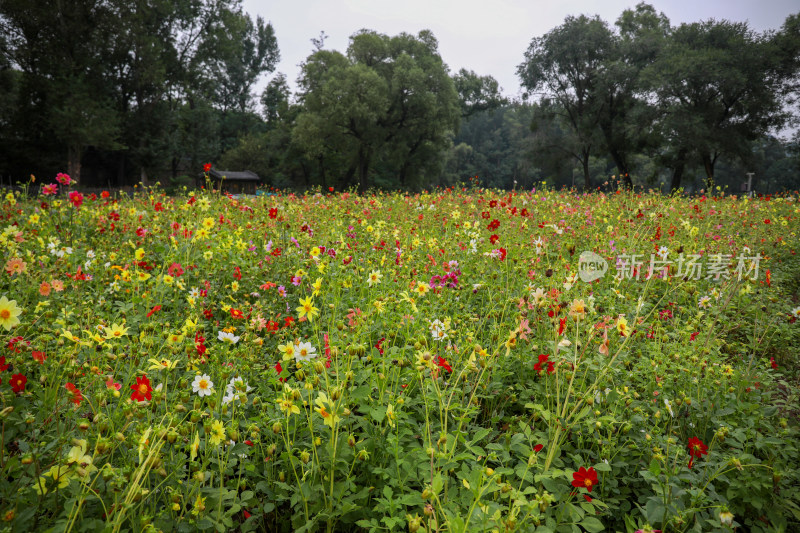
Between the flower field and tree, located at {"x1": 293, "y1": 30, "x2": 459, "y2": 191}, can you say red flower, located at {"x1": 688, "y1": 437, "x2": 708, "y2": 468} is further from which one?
tree, located at {"x1": 293, "y1": 30, "x2": 459, "y2": 191}

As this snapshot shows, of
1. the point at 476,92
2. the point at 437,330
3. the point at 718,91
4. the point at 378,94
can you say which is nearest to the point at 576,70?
the point at 718,91

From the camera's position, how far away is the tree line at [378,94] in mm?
21047

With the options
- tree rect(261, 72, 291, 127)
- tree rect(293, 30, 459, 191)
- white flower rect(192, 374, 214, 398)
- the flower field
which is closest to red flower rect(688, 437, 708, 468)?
the flower field

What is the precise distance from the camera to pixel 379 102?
81.6ft

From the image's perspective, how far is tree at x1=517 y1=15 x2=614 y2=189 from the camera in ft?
84.4

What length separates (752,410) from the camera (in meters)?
1.96

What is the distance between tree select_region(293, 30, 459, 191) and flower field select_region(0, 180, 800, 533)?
22676 millimetres

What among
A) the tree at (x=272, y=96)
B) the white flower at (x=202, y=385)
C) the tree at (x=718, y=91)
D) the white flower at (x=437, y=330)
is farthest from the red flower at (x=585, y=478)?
the tree at (x=272, y=96)

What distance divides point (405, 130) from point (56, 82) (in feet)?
61.8

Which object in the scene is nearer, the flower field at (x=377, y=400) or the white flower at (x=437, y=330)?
the flower field at (x=377, y=400)

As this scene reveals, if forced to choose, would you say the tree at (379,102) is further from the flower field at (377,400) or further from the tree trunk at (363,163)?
the flower field at (377,400)

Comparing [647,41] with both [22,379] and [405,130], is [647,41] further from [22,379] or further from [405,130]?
[22,379]

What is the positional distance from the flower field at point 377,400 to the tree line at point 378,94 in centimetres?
2245

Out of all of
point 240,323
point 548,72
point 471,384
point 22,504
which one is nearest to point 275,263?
point 240,323
